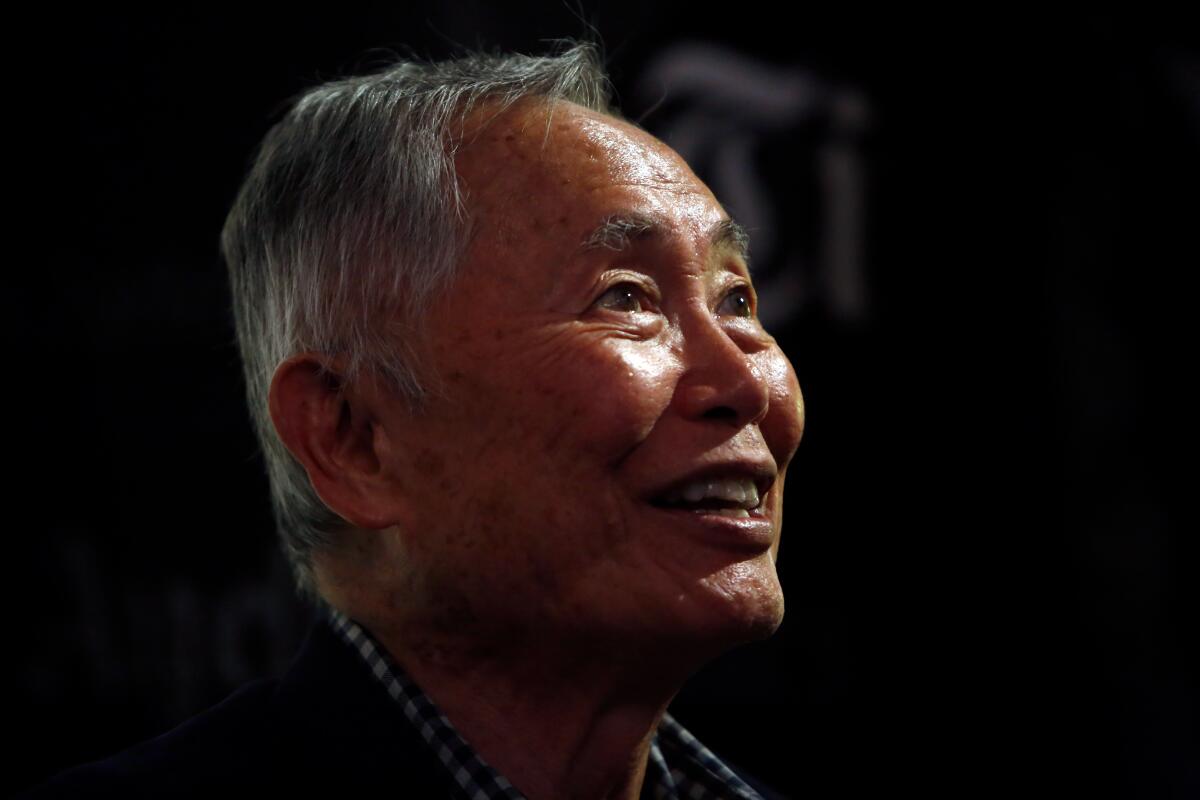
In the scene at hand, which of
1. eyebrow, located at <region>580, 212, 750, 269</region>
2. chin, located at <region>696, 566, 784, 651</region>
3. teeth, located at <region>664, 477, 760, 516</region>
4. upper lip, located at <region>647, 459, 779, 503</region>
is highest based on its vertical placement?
eyebrow, located at <region>580, 212, 750, 269</region>

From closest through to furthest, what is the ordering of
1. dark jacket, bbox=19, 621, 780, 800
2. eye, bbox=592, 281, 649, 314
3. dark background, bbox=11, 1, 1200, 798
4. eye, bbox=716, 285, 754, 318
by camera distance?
dark jacket, bbox=19, 621, 780, 800 < eye, bbox=592, 281, 649, 314 < eye, bbox=716, 285, 754, 318 < dark background, bbox=11, 1, 1200, 798

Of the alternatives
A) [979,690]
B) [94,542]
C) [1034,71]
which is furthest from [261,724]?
[1034,71]

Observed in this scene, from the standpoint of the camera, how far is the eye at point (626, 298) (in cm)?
164

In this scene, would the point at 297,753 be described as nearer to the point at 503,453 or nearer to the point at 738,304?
the point at 503,453

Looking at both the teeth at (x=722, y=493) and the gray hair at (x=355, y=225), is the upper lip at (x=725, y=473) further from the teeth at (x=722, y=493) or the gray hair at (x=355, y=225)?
the gray hair at (x=355, y=225)

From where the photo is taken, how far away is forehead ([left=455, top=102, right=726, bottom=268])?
164 centimetres

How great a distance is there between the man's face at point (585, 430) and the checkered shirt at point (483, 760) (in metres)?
0.11

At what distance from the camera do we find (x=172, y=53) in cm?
281

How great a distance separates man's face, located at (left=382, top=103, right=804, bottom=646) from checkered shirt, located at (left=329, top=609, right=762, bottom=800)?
11 cm

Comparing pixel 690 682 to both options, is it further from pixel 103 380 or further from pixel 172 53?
pixel 172 53

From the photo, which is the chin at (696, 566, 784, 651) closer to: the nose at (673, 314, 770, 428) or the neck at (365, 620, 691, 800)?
the neck at (365, 620, 691, 800)

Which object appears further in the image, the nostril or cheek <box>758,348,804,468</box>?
cheek <box>758,348,804,468</box>

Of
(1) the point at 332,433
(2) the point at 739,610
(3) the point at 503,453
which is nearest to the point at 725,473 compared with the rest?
(2) the point at 739,610

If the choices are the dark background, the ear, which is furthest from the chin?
the dark background
